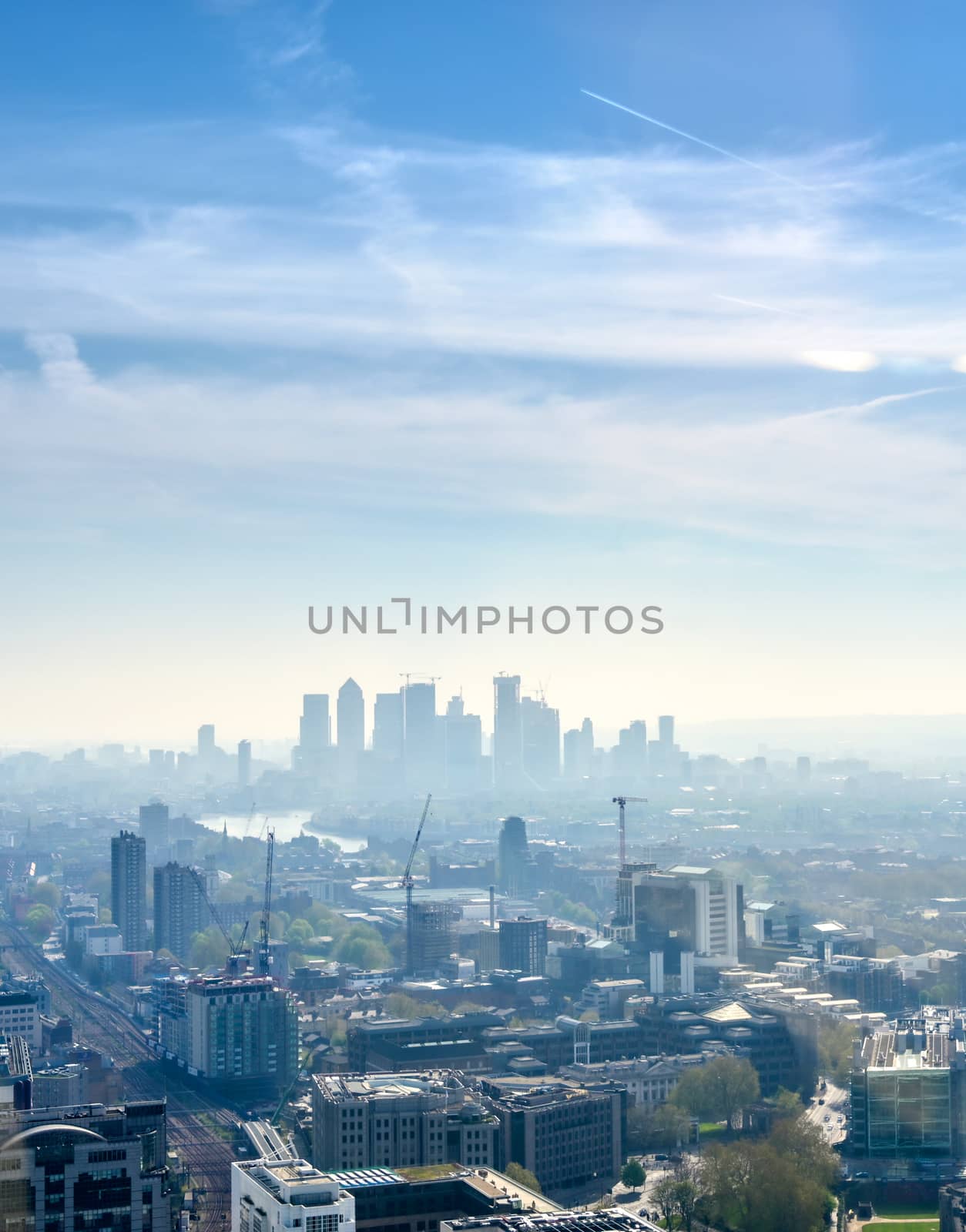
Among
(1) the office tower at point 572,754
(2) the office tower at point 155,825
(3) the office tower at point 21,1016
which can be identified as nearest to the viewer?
(3) the office tower at point 21,1016

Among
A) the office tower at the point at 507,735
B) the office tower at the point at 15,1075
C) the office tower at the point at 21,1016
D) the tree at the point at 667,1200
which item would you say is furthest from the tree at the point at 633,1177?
the office tower at the point at 507,735

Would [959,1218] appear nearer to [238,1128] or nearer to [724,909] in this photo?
[238,1128]

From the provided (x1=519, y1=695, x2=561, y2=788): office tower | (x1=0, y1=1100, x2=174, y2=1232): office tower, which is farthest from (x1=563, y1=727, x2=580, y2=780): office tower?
(x1=0, y1=1100, x2=174, y2=1232): office tower

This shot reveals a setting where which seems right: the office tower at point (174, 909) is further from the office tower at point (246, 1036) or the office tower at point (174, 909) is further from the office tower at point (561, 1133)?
the office tower at point (561, 1133)

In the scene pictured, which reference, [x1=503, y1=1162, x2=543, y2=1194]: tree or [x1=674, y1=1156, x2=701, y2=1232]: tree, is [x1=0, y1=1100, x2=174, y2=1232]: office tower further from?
[x1=674, y1=1156, x2=701, y2=1232]: tree

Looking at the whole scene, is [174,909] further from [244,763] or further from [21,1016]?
[244,763]

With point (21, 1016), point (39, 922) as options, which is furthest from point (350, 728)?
point (21, 1016)
